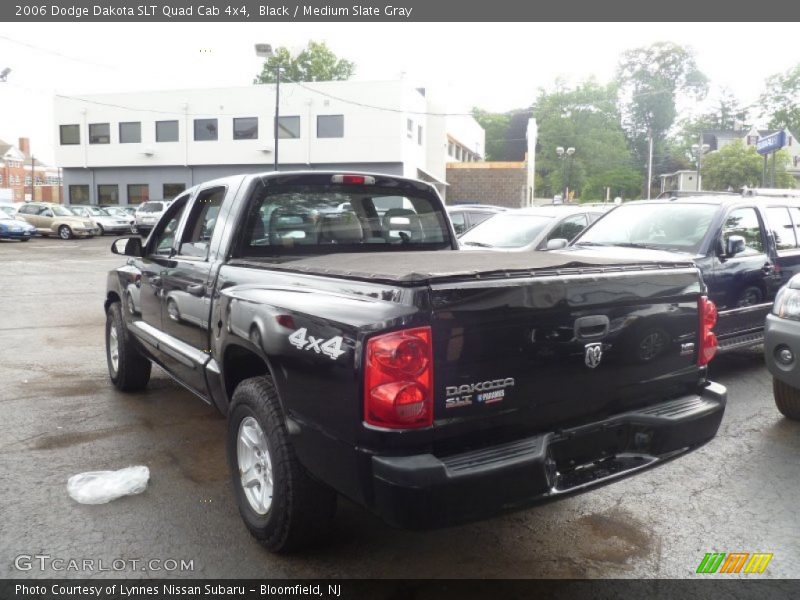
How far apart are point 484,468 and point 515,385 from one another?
357 millimetres

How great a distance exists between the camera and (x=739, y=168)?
49.6 metres

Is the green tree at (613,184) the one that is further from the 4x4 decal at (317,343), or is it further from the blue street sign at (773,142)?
the 4x4 decal at (317,343)

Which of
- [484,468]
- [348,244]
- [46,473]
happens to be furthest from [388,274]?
[46,473]

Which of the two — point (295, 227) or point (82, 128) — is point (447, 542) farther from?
point (82, 128)

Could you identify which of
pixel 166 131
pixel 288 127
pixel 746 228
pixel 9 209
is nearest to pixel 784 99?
pixel 288 127

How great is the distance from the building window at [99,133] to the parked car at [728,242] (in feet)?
132

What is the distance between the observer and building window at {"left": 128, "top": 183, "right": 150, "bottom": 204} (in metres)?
41.2

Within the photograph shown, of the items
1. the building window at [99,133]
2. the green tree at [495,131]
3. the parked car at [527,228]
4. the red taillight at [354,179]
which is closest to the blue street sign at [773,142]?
the parked car at [527,228]

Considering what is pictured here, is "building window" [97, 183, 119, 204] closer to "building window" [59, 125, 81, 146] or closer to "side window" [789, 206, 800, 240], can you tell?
"building window" [59, 125, 81, 146]

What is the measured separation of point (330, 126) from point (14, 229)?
16.7 m

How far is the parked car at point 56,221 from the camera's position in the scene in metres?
29.7

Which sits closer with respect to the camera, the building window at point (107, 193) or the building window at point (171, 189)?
the building window at point (171, 189)

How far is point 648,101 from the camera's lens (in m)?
75.0

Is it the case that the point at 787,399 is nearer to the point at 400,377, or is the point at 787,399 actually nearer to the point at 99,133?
the point at 400,377
